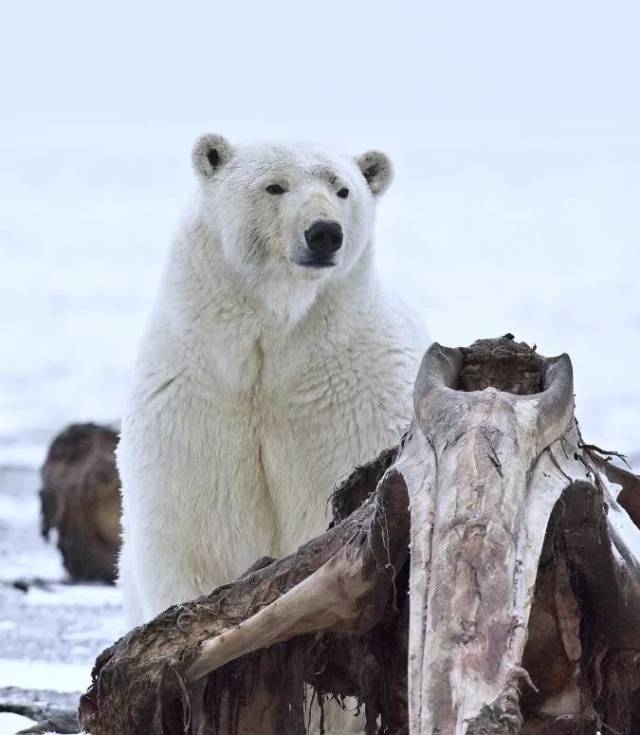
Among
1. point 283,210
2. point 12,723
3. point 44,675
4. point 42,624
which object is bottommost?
point 12,723


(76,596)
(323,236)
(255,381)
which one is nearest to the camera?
(323,236)

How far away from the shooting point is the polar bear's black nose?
5207mm

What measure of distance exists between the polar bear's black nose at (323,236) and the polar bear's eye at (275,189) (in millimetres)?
301

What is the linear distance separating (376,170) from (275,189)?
25.3 inches

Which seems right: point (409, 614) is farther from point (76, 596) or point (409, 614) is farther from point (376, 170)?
point (76, 596)

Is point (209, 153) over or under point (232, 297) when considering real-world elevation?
over

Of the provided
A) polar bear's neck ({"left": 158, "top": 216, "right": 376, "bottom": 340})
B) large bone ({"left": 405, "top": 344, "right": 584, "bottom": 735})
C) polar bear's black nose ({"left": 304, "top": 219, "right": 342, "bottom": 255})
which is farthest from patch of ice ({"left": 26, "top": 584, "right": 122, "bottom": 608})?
large bone ({"left": 405, "top": 344, "right": 584, "bottom": 735})

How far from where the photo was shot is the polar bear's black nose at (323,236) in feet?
17.1

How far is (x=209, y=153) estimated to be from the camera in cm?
573

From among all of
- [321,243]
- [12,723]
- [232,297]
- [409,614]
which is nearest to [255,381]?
[232,297]

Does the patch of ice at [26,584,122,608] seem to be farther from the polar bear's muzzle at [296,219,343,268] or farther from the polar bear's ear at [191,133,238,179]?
the polar bear's muzzle at [296,219,343,268]

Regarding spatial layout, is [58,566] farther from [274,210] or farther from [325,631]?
[325,631]

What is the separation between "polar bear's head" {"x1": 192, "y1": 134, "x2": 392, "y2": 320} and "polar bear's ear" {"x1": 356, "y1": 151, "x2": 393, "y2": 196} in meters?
0.18

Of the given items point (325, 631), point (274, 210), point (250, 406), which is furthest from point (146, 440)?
point (325, 631)
